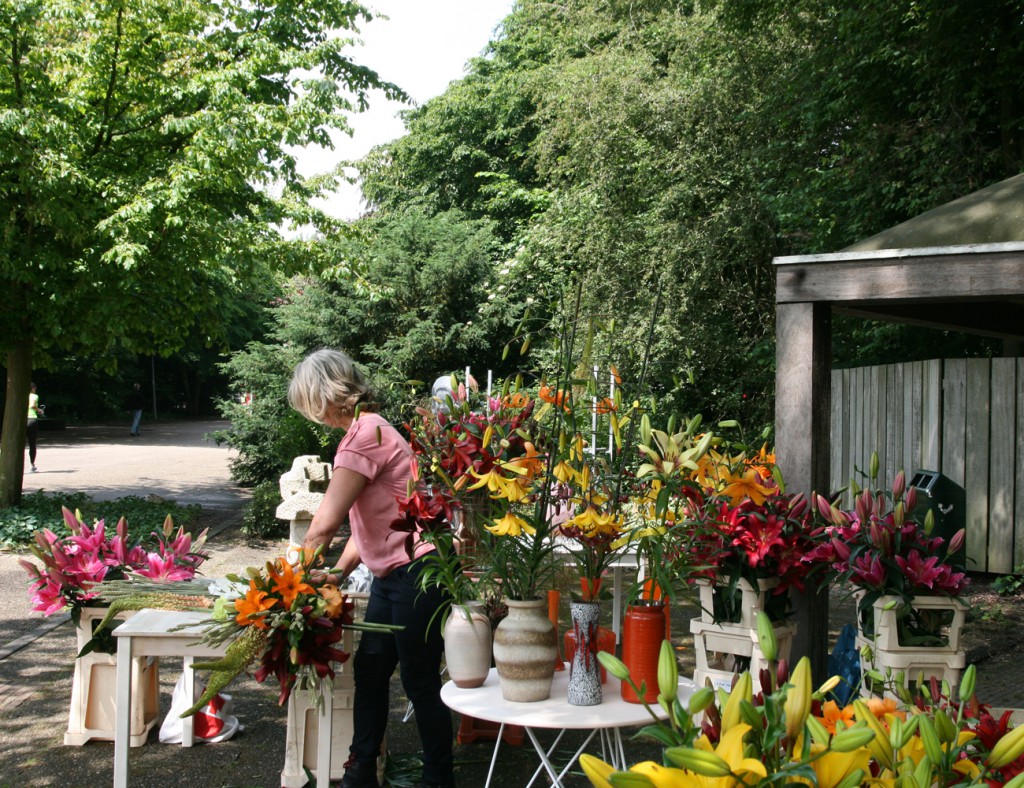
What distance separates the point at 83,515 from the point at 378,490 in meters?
7.45

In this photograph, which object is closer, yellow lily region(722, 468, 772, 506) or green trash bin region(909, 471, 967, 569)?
yellow lily region(722, 468, 772, 506)

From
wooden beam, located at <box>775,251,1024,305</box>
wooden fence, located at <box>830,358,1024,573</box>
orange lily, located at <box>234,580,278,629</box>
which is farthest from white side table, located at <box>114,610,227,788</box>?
wooden fence, located at <box>830,358,1024,573</box>

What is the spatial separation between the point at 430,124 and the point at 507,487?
74.4 ft

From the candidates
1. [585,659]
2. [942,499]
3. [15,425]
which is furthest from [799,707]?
[15,425]

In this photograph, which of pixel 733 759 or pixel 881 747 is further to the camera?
pixel 881 747

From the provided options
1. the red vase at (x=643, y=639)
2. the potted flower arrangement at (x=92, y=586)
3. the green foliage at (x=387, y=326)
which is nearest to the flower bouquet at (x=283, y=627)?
the red vase at (x=643, y=639)

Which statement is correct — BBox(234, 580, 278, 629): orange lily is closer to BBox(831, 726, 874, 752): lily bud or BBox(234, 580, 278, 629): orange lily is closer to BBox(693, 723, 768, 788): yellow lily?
BBox(693, 723, 768, 788): yellow lily

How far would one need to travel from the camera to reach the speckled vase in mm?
2924

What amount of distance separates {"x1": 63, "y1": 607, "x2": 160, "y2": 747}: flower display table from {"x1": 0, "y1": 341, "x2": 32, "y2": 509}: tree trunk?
6574 millimetres

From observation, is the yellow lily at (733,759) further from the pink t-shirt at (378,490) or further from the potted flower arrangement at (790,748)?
the pink t-shirt at (378,490)

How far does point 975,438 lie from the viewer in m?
8.34

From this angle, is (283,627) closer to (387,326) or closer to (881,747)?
(881,747)

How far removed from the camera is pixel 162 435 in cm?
2853

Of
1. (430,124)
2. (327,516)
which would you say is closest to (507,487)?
(327,516)
